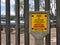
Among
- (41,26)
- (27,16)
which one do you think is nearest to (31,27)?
(41,26)

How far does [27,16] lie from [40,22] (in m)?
0.23

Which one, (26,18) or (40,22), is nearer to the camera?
(40,22)

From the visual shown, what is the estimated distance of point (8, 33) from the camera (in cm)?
180

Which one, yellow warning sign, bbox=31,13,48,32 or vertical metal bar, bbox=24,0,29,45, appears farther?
vertical metal bar, bbox=24,0,29,45

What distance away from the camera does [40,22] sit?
1.58 metres

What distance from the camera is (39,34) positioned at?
1.59 metres

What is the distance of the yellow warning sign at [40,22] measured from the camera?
5.21 feet

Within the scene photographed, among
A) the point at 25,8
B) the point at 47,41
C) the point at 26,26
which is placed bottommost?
the point at 47,41

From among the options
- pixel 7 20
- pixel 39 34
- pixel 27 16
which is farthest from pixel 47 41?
pixel 7 20

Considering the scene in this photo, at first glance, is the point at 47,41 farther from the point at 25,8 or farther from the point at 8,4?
the point at 8,4

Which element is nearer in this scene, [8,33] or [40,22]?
[40,22]

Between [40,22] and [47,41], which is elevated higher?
[40,22]

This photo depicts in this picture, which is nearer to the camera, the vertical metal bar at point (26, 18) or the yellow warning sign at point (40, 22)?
the yellow warning sign at point (40, 22)

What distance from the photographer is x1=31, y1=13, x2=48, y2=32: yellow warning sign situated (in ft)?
5.21
